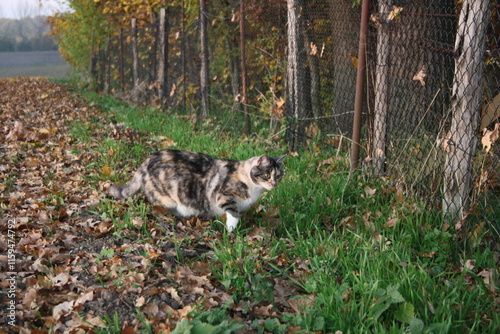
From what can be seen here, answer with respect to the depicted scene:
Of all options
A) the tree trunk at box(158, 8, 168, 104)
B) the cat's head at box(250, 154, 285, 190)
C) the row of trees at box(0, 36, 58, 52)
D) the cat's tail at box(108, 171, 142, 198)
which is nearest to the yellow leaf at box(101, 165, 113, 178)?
the cat's tail at box(108, 171, 142, 198)

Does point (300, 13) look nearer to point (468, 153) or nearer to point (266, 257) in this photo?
point (468, 153)

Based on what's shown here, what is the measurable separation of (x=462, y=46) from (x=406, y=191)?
1.60 metres

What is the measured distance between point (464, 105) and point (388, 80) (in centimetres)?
135

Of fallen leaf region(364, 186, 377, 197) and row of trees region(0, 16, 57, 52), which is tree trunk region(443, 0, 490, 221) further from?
row of trees region(0, 16, 57, 52)

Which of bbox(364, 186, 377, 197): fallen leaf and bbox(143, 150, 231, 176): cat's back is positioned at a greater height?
bbox(143, 150, 231, 176): cat's back

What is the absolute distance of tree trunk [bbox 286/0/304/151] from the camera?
692cm

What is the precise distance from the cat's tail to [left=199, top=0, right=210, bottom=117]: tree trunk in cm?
491

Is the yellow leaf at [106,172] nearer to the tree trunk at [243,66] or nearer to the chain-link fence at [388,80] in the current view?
the chain-link fence at [388,80]

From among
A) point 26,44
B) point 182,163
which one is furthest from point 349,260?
point 26,44

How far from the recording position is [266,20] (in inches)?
319

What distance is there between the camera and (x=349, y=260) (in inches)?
137

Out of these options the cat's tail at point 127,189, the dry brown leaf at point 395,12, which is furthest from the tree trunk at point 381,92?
the cat's tail at point 127,189

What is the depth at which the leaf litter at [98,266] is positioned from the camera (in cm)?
293

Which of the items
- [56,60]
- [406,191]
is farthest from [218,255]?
[56,60]
